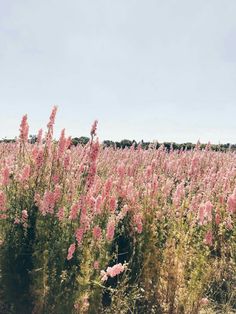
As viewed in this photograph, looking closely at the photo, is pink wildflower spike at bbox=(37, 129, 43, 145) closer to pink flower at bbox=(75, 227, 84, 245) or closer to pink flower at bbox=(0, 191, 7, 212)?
pink flower at bbox=(0, 191, 7, 212)

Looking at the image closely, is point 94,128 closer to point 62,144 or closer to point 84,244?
point 62,144

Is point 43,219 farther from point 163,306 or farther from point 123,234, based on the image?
point 163,306

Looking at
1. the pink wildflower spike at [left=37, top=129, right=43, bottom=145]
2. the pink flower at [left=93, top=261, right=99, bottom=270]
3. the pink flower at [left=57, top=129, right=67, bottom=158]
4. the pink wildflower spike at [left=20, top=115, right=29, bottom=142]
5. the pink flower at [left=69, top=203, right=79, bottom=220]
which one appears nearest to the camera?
the pink flower at [left=93, top=261, right=99, bottom=270]

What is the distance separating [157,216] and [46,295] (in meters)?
1.38

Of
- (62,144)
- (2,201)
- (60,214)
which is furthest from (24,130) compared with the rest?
(60,214)

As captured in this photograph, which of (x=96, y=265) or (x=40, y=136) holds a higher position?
(x=40, y=136)

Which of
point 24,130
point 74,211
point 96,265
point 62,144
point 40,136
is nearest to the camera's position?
point 96,265

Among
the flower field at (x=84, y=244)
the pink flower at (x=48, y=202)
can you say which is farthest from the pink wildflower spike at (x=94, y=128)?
the pink flower at (x=48, y=202)

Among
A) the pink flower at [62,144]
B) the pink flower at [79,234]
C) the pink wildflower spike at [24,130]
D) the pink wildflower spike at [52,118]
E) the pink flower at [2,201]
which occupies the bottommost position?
the pink flower at [79,234]

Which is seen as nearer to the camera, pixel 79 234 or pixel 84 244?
pixel 79 234

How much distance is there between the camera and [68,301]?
129 inches

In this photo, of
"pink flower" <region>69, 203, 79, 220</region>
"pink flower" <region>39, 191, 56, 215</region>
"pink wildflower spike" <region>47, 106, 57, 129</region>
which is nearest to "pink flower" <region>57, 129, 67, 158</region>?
"pink wildflower spike" <region>47, 106, 57, 129</region>

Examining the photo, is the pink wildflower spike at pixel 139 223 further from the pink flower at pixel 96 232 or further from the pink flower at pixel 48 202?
the pink flower at pixel 48 202

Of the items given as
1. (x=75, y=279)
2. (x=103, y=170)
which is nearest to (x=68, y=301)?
(x=75, y=279)
